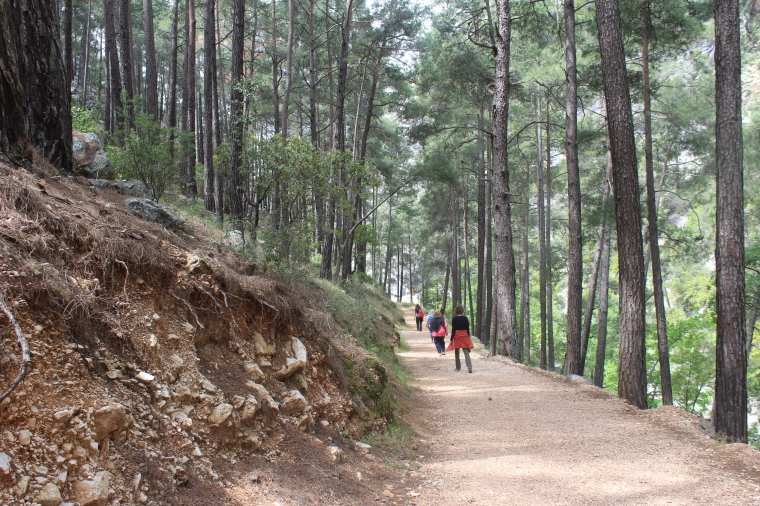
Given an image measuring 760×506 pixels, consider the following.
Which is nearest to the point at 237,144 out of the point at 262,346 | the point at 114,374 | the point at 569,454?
the point at 262,346

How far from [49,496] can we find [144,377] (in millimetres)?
1039

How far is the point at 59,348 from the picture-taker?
103 inches

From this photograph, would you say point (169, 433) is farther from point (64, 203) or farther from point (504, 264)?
point (504, 264)

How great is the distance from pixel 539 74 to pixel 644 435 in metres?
13.5

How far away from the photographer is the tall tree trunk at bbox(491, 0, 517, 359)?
434 inches

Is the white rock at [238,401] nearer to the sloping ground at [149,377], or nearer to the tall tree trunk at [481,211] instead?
the sloping ground at [149,377]

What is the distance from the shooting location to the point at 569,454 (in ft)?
15.3

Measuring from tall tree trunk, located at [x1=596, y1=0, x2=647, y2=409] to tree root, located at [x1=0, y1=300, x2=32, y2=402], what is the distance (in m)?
6.81

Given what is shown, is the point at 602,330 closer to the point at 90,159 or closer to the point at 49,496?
the point at 90,159

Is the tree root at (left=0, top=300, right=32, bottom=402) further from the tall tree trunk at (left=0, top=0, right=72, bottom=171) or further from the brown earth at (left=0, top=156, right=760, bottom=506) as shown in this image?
the tall tree trunk at (left=0, top=0, right=72, bottom=171)

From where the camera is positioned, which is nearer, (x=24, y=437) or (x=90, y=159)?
(x=24, y=437)

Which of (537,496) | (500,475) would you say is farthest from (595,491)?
(500,475)

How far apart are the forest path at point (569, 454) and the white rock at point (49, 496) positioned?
2.49 meters

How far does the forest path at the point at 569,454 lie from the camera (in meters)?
3.68
